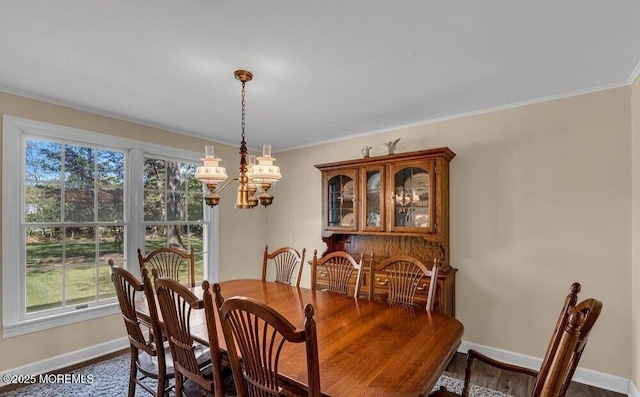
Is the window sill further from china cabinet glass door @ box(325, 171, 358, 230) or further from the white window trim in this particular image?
Answer: china cabinet glass door @ box(325, 171, 358, 230)

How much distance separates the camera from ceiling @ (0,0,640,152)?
1576mm

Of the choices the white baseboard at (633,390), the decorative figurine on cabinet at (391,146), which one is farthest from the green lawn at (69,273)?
the white baseboard at (633,390)

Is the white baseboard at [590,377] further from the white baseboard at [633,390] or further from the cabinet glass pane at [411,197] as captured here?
the cabinet glass pane at [411,197]

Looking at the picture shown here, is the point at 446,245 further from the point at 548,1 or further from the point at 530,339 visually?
the point at 548,1

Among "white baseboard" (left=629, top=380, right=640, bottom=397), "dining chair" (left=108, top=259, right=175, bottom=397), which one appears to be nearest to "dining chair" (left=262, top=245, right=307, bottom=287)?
"dining chair" (left=108, top=259, right=175, bottom=397)

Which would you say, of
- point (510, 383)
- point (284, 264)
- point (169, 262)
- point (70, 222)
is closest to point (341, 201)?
point (284, 264)

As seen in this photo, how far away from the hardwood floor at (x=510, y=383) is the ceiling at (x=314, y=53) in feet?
7.96

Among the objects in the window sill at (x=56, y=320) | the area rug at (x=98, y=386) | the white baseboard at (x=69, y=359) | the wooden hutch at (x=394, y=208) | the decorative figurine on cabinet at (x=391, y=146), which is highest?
the decorative figurine on cabinet at (x=391, y=146)

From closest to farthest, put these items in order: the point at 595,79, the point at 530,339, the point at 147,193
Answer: the point at 595,79
the point at 530,339
the point at 147,193

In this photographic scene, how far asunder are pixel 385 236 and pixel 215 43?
2616 mm

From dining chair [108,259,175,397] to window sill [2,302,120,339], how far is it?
128 cm

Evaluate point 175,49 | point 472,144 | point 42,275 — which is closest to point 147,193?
point 42,275

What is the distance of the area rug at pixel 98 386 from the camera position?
238cm

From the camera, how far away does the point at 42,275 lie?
279 cm
